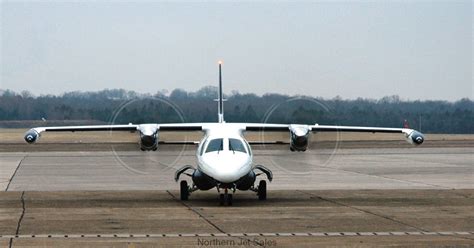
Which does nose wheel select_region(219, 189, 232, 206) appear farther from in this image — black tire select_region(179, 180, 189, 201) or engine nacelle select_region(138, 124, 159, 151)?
engine nacelle select_region(138, 124, 159, 151)

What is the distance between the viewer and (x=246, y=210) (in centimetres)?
2216

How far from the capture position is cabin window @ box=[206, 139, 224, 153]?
23.8 meters

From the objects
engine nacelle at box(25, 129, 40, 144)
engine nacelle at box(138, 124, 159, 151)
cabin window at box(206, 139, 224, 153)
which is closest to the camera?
cabin window at box(206, 139, 224, 153)

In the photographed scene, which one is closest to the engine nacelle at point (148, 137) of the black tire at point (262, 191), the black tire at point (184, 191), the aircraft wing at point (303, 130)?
the black tire at point (184, 191)

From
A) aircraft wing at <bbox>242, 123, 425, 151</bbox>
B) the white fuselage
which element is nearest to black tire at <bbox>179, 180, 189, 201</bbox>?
the white fuselage

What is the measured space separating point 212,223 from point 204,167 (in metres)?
4.40

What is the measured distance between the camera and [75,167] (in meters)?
42.4

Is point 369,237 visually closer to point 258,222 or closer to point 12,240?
point 258,222

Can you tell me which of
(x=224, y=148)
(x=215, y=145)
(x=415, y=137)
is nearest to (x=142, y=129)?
(x=215, y=145)

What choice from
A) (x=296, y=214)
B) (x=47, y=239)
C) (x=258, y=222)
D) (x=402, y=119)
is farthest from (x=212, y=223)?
(x=402, y=119)

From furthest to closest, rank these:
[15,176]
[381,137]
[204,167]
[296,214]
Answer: [381,137] < [15,176] < [204,167] < [296,214]

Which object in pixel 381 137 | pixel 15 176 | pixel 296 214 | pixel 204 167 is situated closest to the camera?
pixel 296 214

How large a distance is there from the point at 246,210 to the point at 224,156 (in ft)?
5.64

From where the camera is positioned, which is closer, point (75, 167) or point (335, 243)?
point (335, 243)
